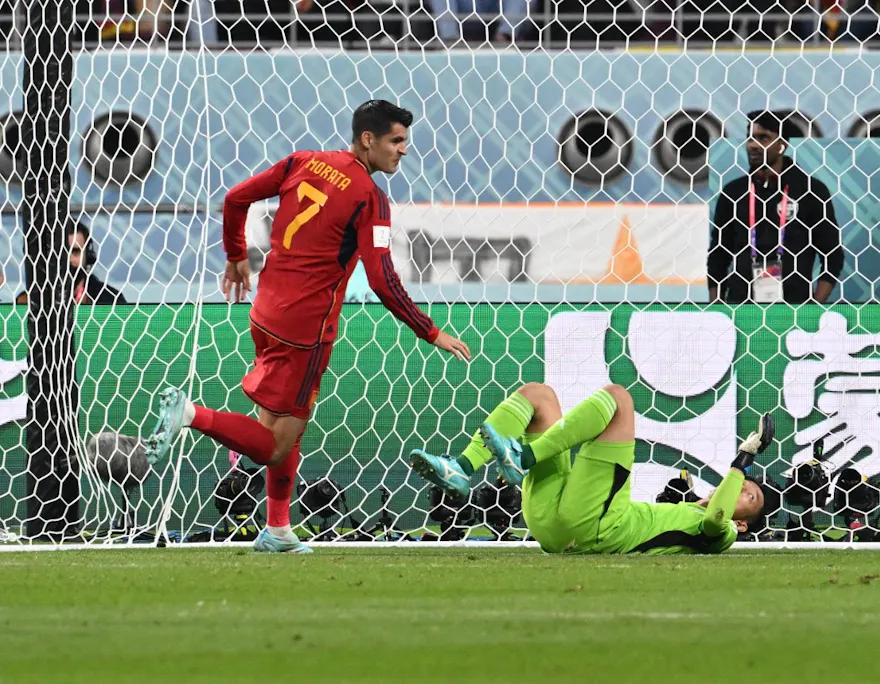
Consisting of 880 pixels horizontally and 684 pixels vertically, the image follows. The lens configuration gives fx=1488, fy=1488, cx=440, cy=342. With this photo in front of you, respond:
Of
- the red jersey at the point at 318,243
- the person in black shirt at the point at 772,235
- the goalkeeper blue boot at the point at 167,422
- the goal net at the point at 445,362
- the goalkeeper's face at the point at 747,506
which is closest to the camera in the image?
the goalkeeper blue boot at the point at 167,422

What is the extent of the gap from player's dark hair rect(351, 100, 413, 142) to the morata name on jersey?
150 millimetres

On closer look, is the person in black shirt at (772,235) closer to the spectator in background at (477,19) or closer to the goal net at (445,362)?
the goal net at (445,362)

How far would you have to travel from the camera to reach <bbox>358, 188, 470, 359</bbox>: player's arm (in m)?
4.69

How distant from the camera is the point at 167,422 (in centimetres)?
457

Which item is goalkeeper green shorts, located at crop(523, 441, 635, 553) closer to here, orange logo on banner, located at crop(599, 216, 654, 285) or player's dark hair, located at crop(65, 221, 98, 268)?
player's dark hair, located at crop(65, 221, 98, 268)

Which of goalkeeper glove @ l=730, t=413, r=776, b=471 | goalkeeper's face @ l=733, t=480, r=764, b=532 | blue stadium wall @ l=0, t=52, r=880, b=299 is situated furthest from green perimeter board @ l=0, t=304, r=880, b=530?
blue stadium wall @ l=0, t=52, r=880, b=299

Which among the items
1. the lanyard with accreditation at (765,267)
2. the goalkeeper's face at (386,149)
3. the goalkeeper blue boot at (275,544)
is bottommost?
the goalkeeper blue boot at (275,544)

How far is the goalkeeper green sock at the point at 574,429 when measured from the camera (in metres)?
4.74

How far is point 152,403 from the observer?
593 cm

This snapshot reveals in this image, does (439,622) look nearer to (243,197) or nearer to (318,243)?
(318,243)

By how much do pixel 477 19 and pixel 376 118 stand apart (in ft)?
14.3

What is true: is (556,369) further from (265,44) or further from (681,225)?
(265,44)

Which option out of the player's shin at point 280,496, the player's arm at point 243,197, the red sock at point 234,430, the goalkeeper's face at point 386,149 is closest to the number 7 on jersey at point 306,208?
the player's arm at point 243,197

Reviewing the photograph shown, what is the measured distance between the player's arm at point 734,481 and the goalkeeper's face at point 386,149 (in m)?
1.48
